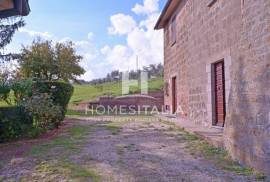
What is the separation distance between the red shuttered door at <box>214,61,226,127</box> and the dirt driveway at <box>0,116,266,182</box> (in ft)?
3.49

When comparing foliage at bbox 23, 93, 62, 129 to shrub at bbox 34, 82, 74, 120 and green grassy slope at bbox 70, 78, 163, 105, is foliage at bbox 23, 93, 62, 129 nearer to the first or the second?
shrub at bbox 34, 82, 74, 120

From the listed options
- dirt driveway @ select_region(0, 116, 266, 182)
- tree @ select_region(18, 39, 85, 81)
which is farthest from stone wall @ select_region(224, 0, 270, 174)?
tree @ select_region(18, 39, 85, 81)

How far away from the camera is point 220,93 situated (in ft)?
27.8

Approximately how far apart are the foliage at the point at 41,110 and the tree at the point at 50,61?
1328 cm

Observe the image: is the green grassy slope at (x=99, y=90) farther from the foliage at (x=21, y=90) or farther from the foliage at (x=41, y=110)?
the foliage at (x=21, y=90)

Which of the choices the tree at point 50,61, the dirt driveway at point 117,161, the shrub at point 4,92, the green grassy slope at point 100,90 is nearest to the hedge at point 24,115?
the shrub at point 4,92

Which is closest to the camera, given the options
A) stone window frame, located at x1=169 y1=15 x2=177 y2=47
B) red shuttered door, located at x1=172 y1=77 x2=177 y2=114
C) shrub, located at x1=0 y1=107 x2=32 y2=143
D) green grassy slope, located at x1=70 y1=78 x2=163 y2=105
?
shrub, located at x1=0 y1=107 x2=32 y2=143

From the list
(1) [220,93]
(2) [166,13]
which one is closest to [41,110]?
(1) [220,93]

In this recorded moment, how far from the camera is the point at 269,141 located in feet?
14.5

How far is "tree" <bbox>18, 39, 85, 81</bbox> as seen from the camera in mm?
23531

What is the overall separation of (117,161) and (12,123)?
4.06 metres

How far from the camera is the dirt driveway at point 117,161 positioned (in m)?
4.70

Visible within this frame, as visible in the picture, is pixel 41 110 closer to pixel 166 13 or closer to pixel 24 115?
pixel 24 115

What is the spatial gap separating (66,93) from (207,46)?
607 centimetres
